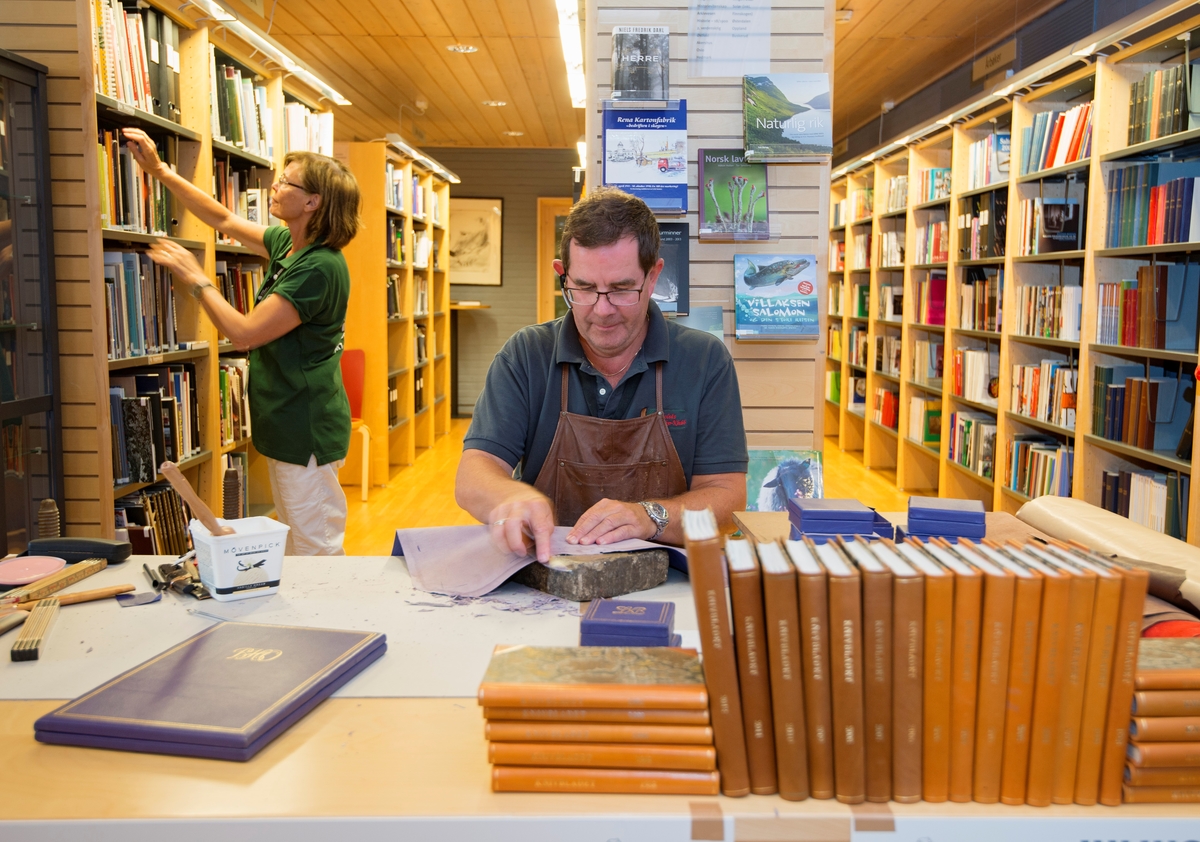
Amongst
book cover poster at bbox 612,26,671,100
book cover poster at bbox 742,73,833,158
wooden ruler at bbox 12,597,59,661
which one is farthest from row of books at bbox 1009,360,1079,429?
wooden ruler at bbox 12,597,59,661

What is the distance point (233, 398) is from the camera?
423 cm

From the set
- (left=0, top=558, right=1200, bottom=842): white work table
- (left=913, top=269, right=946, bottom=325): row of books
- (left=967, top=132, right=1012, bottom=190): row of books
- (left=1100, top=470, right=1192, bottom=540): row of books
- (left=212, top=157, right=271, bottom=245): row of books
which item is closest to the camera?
(left=0, top=558, right=1200, bottom=842): white work table

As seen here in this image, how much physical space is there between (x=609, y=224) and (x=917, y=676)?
1.27 meters

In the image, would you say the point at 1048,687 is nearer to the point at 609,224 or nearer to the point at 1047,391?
the point at 609,224

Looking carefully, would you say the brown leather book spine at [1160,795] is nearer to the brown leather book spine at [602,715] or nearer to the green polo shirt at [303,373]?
the brown leather book spine at [602,715]

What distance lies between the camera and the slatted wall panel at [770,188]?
9.54ft

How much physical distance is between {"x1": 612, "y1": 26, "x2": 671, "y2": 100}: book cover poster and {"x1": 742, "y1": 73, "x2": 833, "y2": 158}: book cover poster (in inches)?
10.6

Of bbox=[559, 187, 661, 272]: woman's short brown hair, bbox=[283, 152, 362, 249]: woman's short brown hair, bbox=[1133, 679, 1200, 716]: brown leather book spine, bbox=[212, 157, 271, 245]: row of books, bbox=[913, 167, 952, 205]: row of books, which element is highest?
bbox=[913, 167, 952, 205]: row of books

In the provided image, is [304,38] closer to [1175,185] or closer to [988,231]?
[988,231]

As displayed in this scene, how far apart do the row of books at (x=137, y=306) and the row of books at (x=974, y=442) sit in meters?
4.50

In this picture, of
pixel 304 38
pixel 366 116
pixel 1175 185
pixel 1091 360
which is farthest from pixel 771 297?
pixel 366 116

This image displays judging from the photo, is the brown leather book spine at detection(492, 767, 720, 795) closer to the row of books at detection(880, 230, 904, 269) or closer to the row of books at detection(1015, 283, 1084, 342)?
the row of books at detection(1015, 283, 1084, 342)

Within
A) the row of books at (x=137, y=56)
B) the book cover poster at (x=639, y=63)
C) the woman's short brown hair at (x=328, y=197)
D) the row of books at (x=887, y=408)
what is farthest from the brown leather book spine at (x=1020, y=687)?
the row of books at (x=887, y=408)

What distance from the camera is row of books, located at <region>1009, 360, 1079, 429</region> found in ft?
15.0
